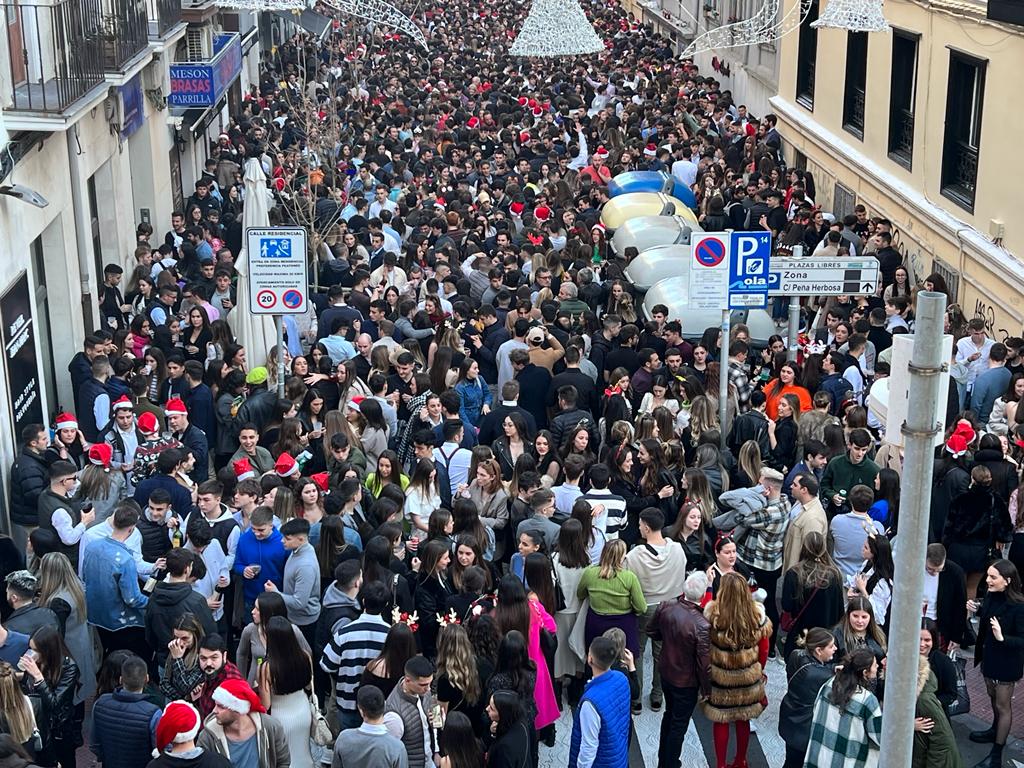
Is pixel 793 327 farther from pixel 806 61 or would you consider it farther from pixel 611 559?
pixel 806 61

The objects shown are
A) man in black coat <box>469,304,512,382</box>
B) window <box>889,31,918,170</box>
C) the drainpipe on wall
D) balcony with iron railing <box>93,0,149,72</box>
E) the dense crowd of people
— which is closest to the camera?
the dense crowd of people

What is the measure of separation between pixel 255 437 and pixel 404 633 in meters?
3.57

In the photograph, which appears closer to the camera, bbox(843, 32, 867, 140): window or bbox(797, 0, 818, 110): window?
bbox(843, 32, 867, 140): window

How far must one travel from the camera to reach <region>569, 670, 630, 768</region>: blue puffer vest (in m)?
8.02

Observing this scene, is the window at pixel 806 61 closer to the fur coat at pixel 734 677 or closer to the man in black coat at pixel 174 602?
the fur coat at pixel 734 677

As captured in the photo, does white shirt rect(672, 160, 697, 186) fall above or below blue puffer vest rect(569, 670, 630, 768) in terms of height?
below

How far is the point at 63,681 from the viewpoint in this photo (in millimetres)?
8414

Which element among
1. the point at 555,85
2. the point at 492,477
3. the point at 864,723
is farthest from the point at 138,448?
the point at 555,85

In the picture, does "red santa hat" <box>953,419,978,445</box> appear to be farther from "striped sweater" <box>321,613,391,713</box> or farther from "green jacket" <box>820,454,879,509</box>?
"striped sweater" <box>321,613,391,713</box>

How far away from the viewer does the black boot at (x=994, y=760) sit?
943cm

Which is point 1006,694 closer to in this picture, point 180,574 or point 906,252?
point 180,574

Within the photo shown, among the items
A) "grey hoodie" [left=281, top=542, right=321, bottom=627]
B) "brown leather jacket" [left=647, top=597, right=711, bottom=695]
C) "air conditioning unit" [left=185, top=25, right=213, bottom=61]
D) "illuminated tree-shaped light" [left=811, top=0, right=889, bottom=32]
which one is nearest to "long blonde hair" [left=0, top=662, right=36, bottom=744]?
"grey hoodie" [left=281, top=542, right=321, bottom=627]

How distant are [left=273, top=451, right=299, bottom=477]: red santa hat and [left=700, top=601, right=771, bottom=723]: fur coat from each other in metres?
3.32

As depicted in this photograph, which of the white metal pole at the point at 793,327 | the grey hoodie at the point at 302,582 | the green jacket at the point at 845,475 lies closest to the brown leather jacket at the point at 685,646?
the grey hoodie at the point at 302,582
